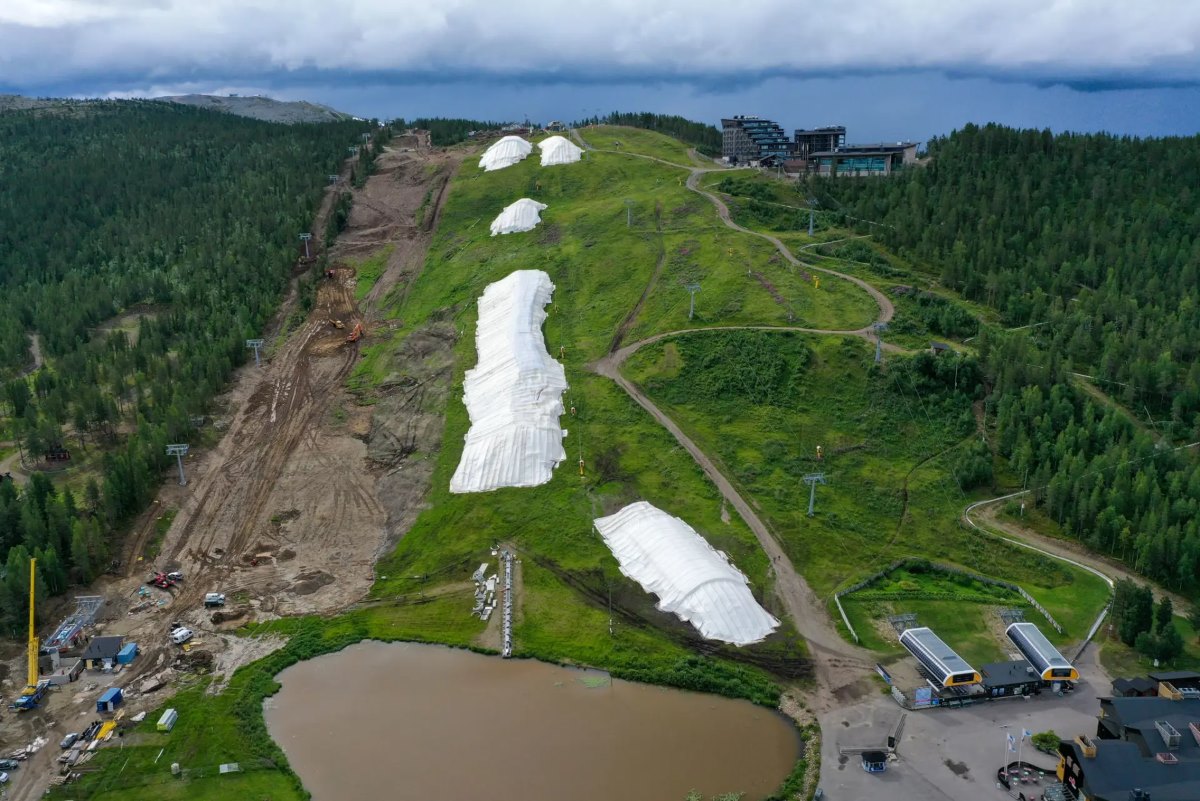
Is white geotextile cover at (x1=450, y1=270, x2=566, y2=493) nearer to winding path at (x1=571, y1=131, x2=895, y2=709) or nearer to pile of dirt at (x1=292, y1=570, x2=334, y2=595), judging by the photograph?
winding path at (x1=571, y1=131, x2=895, y2=709)

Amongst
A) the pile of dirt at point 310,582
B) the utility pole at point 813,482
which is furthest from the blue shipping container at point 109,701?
the utility pole at point 813,482

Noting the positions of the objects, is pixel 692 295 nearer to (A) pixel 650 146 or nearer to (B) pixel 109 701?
(B) pixel 109 701

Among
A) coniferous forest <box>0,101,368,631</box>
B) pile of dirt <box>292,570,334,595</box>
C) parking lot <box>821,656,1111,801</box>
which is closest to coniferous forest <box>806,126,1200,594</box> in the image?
parking lot <box>821,656,1111,801</box>

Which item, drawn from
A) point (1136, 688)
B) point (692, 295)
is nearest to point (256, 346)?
point (692, 295)

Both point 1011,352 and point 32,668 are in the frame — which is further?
point 1011,352

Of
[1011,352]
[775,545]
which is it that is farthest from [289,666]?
[1011,352]

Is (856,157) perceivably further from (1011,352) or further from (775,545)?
(775,545)
